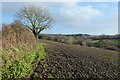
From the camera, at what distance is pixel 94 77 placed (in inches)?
194

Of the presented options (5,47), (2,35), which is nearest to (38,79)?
(5,47)

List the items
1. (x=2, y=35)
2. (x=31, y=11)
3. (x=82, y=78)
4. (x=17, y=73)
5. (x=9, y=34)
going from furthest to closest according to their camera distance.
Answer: (x=31, y=11), (x=82, y=78), (x=9, y=34), (x=2, y=35), (x=17, y=73)

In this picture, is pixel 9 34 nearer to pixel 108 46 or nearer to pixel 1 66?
pixel 1 66

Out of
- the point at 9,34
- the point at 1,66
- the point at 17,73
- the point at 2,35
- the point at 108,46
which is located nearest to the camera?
the point at 1,66

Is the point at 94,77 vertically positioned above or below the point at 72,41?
below

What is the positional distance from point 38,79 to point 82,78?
2235 mm

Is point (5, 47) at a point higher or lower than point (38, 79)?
higher

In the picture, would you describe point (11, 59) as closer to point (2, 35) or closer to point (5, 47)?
point (5, 47)

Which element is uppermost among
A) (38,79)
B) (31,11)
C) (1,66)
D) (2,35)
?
(31,11)

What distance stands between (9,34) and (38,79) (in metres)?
2.52

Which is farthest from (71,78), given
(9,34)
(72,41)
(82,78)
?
(72,41)

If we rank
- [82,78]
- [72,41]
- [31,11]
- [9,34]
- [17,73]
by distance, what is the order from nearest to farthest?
1. [17,73]
2. [9,34]
3. [82,78]
4. [31,11]
5. [72,41]

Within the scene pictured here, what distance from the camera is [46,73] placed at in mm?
4500

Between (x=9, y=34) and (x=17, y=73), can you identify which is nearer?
(x=17, y=73)
